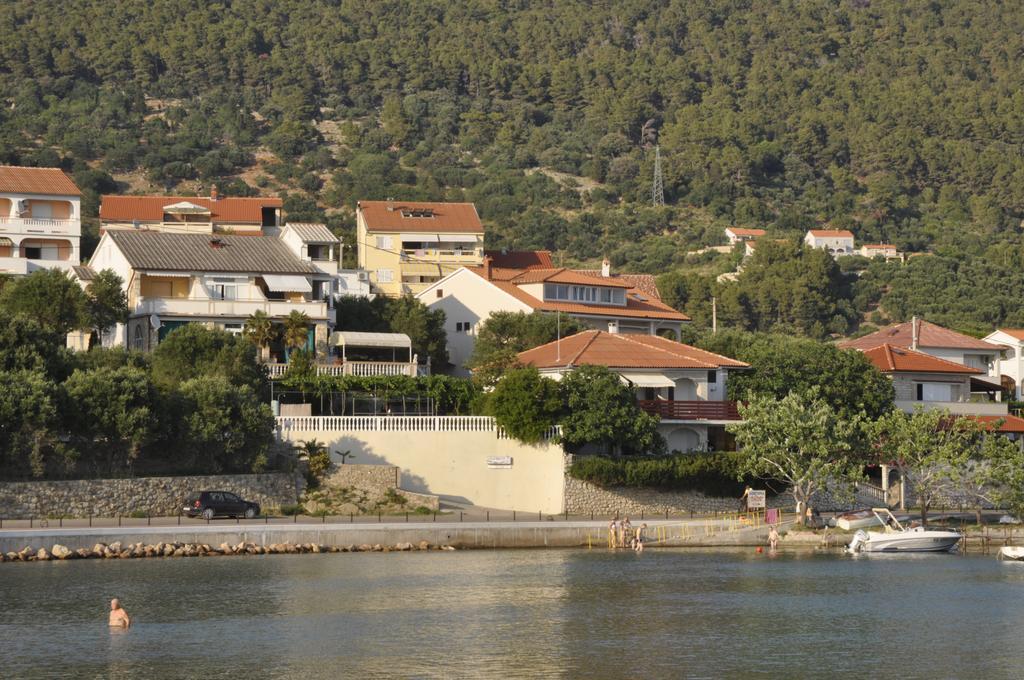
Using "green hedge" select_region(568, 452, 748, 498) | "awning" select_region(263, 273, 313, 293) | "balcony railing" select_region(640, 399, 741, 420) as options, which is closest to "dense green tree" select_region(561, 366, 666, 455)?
"green hedge" select_region(568, 452, 748, 498)

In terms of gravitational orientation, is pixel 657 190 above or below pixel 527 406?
above

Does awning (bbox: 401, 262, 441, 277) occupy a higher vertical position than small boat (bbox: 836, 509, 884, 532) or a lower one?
higher

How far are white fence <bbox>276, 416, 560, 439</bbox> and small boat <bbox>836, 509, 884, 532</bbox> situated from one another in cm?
1146

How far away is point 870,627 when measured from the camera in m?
44.5

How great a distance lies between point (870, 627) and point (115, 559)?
23921 mm

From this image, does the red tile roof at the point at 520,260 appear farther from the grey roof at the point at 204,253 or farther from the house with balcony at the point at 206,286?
the house with balcony at the point at 206,286

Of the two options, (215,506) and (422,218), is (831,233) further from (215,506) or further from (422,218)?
(215,506)

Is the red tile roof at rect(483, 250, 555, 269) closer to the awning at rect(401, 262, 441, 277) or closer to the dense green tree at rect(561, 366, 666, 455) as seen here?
the awning at rect(401, 262, 441, 277)

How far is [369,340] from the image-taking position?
3081 inches

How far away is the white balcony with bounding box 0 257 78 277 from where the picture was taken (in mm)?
84938

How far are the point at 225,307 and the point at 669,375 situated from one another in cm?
2096

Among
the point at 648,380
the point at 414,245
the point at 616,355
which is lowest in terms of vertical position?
the point at 648,380

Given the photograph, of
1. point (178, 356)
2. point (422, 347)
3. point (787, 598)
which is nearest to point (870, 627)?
point (787, 598)

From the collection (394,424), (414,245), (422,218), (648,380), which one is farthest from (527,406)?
(422,218)
